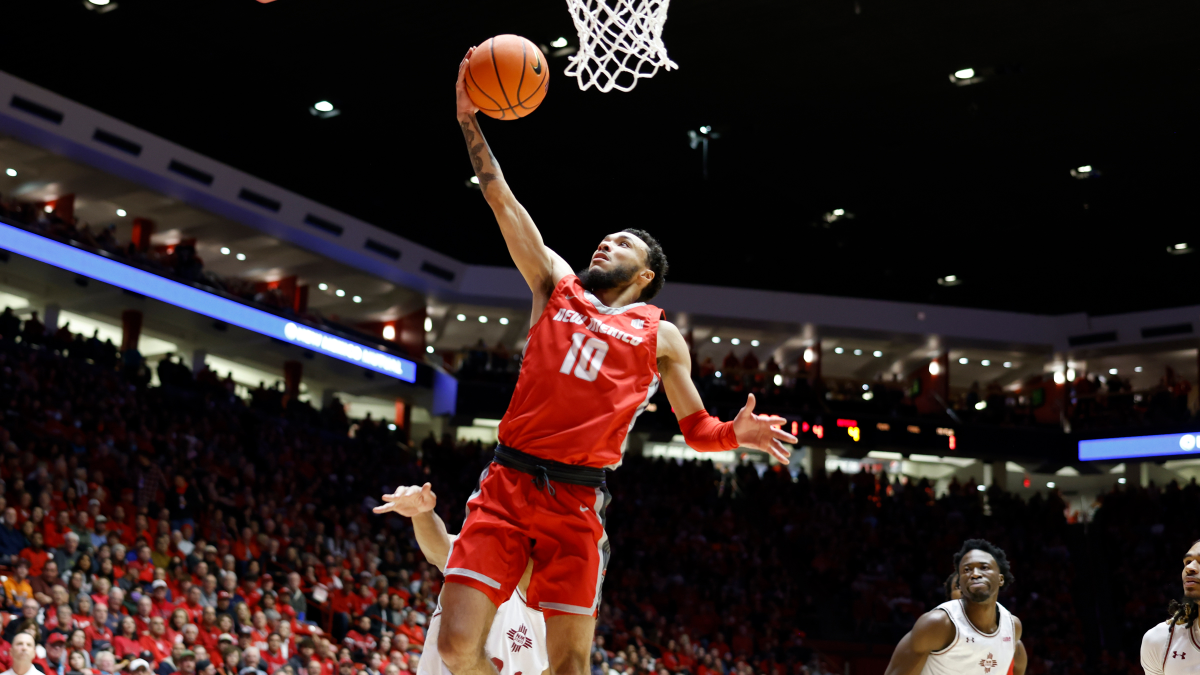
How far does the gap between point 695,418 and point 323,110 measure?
12.6m

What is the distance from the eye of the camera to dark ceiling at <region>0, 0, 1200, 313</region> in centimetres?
1270

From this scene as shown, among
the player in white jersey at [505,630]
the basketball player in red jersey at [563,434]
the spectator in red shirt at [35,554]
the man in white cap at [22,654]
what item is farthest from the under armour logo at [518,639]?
the spectator in red shirt at [35,554]

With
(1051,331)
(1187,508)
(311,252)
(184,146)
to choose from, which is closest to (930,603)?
(1187,508)

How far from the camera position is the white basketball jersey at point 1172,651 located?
5.26 m

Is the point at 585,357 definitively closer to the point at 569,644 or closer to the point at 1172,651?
the point at 569,644

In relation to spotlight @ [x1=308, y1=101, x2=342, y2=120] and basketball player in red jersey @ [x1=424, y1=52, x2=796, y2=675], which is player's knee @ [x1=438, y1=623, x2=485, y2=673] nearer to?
basketball player in red jersey @ [x1=424, y1=52, x2=796, y2=675]

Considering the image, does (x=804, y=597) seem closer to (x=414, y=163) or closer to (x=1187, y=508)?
(x=1187, y=508)

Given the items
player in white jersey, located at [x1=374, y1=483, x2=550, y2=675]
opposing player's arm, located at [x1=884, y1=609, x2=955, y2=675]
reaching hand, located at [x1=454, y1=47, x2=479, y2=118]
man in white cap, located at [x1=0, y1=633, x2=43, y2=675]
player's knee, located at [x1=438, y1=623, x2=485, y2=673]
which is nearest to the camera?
player's knee, located at [x1=438, y1=623, x2=485, y2=673]

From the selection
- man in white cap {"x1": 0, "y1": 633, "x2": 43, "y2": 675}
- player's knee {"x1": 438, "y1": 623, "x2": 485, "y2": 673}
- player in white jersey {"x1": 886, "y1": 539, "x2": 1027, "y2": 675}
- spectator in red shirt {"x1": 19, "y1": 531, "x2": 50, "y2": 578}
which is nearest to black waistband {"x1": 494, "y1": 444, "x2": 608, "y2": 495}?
player's knee {"x1": 438, "y1": 623, "x2": 485, "y2": 673}

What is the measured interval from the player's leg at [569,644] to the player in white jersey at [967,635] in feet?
7.87

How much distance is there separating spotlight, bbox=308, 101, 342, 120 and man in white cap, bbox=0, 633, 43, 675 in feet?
30.7

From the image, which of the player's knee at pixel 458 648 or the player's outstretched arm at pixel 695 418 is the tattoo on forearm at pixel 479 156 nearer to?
the player's outstretched arm at pixel 695 418

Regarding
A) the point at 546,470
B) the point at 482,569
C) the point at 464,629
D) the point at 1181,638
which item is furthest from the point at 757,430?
the point at 1181,638

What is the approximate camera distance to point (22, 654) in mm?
7434
